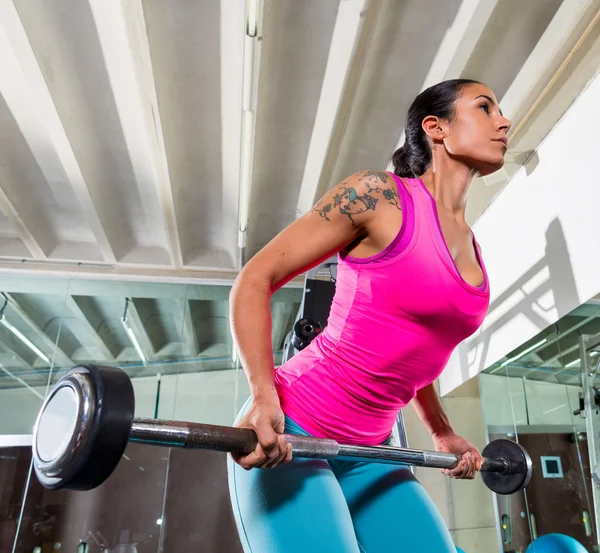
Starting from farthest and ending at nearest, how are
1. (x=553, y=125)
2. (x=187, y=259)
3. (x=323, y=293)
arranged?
(x=187, y=259) → (x=323, y=293) → (x=553, y=125)

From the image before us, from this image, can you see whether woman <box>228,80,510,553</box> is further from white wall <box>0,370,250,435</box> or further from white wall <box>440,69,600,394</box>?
white wall <box>0,370,250,435</box>

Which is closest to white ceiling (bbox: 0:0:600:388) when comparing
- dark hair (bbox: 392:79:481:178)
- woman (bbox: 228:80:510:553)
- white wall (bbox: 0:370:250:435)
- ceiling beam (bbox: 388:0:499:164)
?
ceiling beam (bbox: 388:0:499:164)

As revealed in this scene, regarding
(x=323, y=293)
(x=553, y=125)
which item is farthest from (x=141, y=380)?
(x=553, y=125)

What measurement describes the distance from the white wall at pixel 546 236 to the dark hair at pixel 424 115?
1.23 metres

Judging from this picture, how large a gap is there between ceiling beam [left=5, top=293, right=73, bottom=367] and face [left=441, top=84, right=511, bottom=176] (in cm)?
429

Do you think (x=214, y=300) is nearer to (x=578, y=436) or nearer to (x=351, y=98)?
(x=351, y=98)

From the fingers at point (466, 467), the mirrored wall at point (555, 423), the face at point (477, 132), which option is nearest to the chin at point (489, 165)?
the face at point (477, 132)

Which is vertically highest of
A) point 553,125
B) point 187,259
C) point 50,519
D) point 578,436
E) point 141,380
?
point 187,259

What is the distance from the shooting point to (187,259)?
4750 millimetres


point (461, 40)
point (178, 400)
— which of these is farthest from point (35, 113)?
point (461, 40)

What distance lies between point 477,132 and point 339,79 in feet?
5.88

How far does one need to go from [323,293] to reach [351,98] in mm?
1179

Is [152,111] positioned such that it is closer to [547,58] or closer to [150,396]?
[547,58]

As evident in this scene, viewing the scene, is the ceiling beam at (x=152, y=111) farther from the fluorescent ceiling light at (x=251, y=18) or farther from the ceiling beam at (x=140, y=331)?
the ceiling beam at (x=140, y=331)
